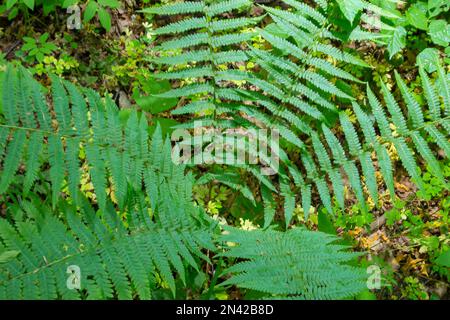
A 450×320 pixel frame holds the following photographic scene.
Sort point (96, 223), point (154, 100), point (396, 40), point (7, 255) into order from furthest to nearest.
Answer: point (154, 100)
point (396, 40)
point (96, 223)
point (7, 255)

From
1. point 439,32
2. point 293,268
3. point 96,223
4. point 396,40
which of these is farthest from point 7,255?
point 439,32

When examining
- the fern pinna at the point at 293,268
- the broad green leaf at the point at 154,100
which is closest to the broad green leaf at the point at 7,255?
the fern pinna at the point at 293,268

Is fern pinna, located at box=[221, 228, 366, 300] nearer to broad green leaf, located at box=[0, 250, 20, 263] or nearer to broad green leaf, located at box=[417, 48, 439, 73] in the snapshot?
broad green leaf, located at box=[0, 250, 20, 263]

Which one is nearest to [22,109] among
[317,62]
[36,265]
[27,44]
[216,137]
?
[36,265]

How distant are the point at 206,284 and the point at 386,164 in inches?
41.9

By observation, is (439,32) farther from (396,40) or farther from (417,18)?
(396,40)

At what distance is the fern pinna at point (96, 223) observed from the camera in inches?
60.9

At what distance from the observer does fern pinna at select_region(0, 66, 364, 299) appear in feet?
5.08

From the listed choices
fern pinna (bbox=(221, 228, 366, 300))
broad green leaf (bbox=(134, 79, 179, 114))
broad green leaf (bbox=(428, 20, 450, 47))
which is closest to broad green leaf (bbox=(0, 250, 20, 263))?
fern pinna (bbox=(221, 228, 366, 300))

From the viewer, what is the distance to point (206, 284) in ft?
7.56

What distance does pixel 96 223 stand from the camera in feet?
5.61

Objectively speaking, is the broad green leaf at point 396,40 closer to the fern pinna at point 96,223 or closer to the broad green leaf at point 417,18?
the broad green leaf at point 417,18

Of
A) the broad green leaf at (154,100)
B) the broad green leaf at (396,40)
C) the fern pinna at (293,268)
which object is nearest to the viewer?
the fern pinna at (293,268)
